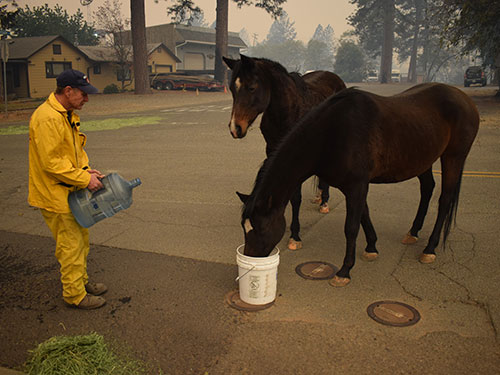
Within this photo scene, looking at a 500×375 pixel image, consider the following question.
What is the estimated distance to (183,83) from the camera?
39406 millimetres

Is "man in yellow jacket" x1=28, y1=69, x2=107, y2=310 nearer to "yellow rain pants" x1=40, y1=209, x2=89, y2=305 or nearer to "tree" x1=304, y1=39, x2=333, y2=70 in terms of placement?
"yellow rain pants" x1=40, y1=209, x2=89, y2=305

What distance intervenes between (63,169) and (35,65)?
128 feet

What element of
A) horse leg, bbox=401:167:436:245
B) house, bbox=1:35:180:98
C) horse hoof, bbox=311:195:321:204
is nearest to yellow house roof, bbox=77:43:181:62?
house, bbox=1:35:180:98

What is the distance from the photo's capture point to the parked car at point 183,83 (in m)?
38.8

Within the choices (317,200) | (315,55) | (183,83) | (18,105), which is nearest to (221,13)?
(183,83)

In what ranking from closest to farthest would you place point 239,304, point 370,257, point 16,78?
point 239,304 → point 370,257 → point 16,78

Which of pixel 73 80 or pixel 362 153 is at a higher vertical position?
pixel 73 80

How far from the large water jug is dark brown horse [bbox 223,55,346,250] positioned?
4.72ft

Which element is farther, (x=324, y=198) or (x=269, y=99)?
(x=324, y=198)

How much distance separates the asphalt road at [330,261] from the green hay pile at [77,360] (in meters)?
0.45

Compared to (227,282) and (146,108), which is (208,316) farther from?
(146,108)

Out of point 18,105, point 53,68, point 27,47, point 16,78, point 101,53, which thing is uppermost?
point 101,53

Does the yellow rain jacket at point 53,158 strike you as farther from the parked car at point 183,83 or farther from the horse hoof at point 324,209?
the parked car at point 183,83

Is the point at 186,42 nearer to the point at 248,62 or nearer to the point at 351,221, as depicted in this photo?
the point at 248,62
